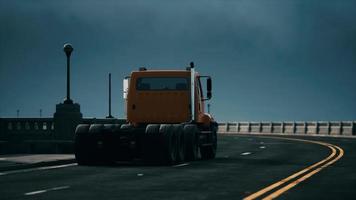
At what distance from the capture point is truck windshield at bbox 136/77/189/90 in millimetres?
27781

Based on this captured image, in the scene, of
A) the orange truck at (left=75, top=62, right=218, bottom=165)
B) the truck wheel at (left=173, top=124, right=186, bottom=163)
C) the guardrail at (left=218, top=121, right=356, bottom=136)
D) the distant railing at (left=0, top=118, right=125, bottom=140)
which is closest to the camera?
the orange truck at (left=75, top=62, right=218, bottom=165)

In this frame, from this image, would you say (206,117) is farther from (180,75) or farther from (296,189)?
(296,189)

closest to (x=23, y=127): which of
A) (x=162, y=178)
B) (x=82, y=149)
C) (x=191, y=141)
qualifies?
(x=82, y=149)

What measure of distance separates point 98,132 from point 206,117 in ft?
16.0

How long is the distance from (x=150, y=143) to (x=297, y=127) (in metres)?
58.1

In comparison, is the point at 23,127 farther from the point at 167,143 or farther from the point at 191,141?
the point at 167,143

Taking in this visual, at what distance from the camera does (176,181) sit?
60.3 ft

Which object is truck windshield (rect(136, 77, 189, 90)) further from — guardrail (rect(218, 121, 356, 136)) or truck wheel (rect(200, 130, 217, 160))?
guardrail (rect(218, 121, 356, 136))

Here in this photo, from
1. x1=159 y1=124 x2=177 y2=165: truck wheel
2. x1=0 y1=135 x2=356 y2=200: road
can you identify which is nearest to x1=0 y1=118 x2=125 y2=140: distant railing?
x1=159 y1=124 x2=177 y2=165: truck wheel

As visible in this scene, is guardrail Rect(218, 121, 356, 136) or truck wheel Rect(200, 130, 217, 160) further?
guardrail Rect(218, 121, 356, 136)

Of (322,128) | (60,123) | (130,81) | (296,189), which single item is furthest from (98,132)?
(322,128)

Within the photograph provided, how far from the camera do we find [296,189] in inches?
643

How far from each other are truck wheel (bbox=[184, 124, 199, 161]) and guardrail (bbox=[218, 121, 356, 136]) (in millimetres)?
44101

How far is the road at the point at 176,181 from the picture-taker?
50.0 feet
